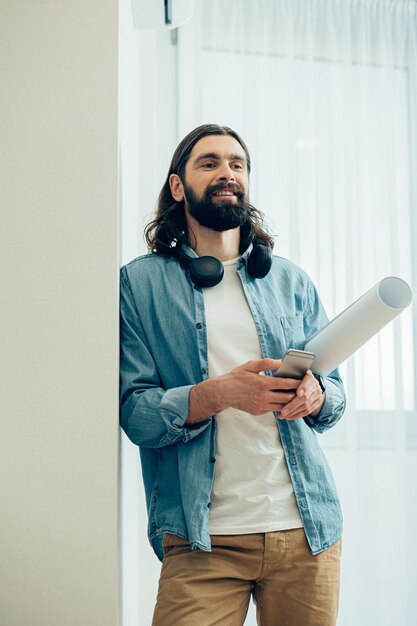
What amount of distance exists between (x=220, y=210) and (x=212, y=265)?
0.45ft

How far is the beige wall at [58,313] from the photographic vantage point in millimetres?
1230

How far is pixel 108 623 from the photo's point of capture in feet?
4.04

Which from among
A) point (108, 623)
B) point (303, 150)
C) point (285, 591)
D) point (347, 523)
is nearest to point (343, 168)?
point (303, 150)

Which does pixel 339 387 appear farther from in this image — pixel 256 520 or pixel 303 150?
pixel 303 150

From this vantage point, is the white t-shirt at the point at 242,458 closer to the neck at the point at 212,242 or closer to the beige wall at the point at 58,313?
the neck at the point at 212,242

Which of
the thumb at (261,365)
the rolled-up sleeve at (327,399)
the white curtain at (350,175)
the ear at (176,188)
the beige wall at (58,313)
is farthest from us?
the white curtain at (350,175)

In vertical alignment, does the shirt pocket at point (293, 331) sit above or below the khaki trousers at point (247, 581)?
above

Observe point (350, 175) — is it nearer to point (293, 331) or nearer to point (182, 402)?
point (293, 331)

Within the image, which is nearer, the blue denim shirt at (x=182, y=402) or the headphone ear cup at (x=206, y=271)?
the blue denim shirt at (x=182, y=402)

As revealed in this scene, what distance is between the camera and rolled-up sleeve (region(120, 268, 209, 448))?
1.43 m

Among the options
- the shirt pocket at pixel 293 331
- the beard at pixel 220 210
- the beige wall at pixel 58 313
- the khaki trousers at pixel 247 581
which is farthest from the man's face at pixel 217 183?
the khaki trousers at pixel 247 581

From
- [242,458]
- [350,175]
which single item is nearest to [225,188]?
[242,458]

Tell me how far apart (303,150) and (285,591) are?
156 cm

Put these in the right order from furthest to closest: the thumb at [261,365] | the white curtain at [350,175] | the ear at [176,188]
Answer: the white curtain at [350,175], the ear at [176,188], the thumb at [261,365]
